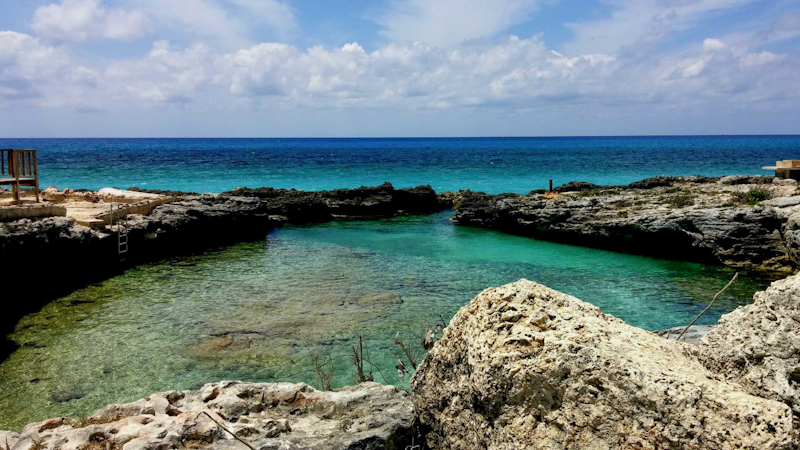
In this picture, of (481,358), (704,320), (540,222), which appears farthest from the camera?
(540,222)

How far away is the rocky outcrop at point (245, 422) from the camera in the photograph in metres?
3.79

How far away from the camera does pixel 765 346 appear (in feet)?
10.5

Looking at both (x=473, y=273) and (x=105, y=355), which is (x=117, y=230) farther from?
(x=473, y=273)

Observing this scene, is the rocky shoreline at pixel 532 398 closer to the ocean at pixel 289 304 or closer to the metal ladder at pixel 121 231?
the ocean at pixel 289 304

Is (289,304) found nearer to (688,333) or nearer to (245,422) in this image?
(688,333)

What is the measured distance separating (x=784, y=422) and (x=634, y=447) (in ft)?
2.34

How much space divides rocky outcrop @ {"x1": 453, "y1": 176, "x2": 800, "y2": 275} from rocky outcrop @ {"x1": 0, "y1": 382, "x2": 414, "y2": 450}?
16481 mm

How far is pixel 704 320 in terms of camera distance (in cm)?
1191

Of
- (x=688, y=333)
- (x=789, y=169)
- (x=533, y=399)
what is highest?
(x=789, y=169)

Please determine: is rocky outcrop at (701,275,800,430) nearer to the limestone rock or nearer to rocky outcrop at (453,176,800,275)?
the limestone rock

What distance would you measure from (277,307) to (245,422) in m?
9.08

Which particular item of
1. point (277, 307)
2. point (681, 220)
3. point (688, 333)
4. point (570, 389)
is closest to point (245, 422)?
point (570, 389)

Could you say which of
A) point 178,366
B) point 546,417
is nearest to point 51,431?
point 546,417

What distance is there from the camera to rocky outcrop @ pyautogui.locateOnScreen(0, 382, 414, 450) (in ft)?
12.4
